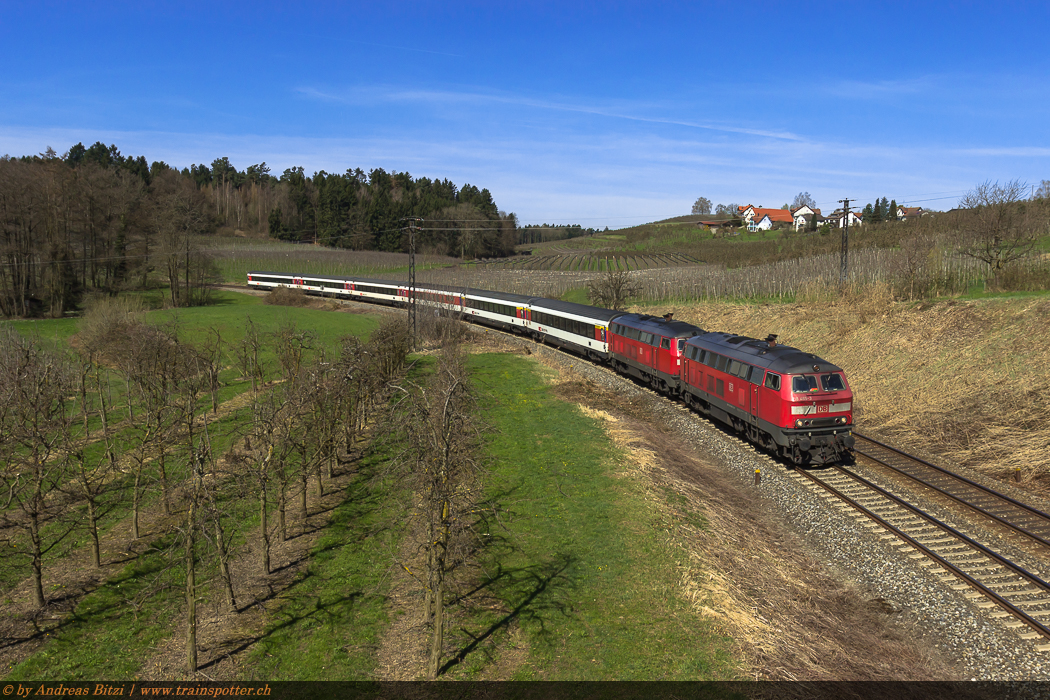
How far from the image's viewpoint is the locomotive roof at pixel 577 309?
41.2 metres

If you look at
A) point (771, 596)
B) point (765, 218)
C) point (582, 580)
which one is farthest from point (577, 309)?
point (765, 218)

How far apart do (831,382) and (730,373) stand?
→ 4556mm

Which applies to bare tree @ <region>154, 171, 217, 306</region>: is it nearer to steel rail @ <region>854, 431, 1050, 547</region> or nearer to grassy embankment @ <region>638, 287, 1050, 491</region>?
grassy embankment @ <region>638, 287, 1050, 491</region>

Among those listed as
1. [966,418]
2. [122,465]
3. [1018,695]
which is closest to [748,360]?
[966,418]

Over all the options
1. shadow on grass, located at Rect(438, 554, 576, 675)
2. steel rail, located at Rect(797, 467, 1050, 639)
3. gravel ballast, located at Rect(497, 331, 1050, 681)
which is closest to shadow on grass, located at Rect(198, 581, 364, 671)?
shadow on grass, located at Rect(438, 554, 576, 675)

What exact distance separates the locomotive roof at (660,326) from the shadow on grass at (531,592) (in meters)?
18.4

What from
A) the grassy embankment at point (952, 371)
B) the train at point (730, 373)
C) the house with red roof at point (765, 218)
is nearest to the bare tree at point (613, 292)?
the train at point (730, 373)

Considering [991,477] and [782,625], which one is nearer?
[782,625]

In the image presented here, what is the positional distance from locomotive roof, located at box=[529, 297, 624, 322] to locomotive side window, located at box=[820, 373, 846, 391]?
19.0 metres

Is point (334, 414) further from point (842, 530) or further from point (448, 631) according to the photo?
point (842, 530)

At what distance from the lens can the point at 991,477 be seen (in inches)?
829

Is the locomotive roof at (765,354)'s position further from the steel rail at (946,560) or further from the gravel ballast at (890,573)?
the steel rail at (946,560)

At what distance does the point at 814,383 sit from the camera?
2123 centimetres

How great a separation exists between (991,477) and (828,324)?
2127 cm
